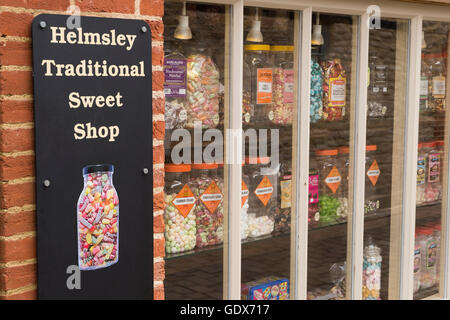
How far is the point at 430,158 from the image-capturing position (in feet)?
10.8

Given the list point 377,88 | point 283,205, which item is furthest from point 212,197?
point 377,88

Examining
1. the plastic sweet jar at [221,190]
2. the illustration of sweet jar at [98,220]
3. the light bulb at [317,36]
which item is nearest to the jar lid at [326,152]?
the light bulb at [317,36]

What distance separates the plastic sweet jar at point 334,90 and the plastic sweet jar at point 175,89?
77cm

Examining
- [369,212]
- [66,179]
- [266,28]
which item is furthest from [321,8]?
[66,179]

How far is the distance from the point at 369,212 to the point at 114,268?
1.57 m

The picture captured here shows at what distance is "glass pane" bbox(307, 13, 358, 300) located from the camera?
9.12 ft

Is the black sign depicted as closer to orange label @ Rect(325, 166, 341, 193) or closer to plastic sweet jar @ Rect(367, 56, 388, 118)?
orange label @ Rect(325, 166, 341, 193)

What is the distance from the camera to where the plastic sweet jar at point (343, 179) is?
292 cm

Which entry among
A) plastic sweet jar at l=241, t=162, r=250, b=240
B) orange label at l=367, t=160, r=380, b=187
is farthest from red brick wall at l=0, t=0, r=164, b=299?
orange label at l=367, t=160, r=380, b=187

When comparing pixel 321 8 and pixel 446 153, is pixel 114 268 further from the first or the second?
pixel 446 153

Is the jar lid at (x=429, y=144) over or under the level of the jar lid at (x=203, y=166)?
over

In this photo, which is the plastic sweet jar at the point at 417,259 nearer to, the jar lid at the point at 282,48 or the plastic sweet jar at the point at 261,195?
the plastic sweet jar at the point at 261,195

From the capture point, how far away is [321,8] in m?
2.57

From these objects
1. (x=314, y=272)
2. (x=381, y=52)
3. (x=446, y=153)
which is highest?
(x=381, y=52)
